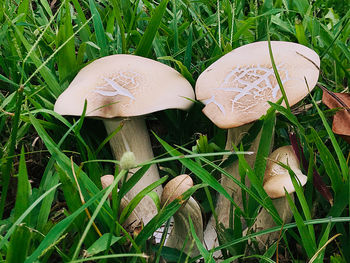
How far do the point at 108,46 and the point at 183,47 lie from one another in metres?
0.33

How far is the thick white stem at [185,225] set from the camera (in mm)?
1122

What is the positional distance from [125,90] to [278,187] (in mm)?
552

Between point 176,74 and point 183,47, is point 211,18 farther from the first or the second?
point 176,74

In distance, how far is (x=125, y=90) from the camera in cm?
135

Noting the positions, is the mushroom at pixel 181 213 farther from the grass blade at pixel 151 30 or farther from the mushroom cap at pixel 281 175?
the grass blade at pixel 151 30

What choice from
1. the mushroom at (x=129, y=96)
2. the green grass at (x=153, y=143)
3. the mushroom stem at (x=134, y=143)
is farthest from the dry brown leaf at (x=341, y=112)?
the mushroom stem at (x=134, y=143)

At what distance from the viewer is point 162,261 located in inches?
45.0

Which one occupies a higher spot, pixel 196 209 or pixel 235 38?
pixel 235 38

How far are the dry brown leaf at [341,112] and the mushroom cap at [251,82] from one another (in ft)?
0.54

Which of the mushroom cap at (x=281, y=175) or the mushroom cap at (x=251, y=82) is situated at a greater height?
the mushroom cap at (x=251, y=82)

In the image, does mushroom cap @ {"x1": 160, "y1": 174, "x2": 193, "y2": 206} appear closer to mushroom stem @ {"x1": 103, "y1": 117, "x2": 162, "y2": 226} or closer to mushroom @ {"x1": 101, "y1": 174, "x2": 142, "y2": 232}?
mushroom @ {"x1": 101, "y1": 174, "x2": 142, "y2": 232}

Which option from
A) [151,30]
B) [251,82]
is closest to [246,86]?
[251,82]

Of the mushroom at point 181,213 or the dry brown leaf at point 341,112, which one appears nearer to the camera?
the mushroom at point 181,213

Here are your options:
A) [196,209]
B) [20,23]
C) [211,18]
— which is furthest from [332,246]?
[20,23]
